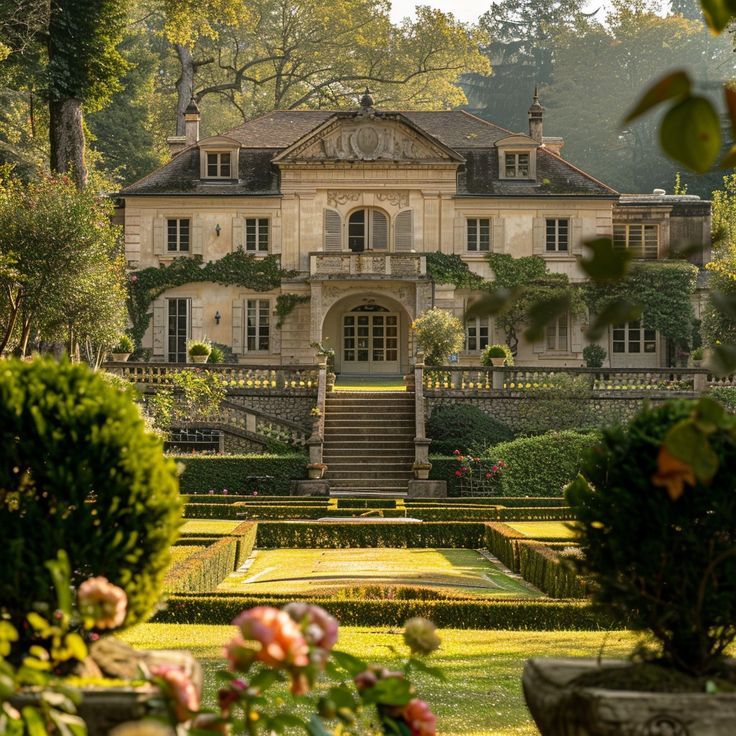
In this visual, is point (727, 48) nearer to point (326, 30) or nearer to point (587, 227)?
point (326, 30)

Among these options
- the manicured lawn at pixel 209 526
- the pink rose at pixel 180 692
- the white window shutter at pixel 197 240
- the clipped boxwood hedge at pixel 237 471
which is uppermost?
the white window shutter at pixel 197 240

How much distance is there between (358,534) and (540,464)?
29.5ft

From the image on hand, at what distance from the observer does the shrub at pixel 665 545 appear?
472 cm

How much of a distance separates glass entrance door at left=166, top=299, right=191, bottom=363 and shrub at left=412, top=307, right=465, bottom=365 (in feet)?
27.3

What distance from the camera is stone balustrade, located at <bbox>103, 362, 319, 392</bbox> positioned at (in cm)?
3069

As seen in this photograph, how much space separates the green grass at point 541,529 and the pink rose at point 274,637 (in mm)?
14085

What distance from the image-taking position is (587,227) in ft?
123

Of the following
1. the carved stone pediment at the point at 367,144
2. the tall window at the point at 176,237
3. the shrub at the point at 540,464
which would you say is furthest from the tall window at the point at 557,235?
the shrub at the point at 540,464

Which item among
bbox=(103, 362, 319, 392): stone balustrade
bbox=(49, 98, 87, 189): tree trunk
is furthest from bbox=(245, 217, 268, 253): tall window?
bbox=(49, 98, 87, 189): tree trunk

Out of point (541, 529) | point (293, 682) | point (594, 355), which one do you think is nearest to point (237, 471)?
point (541, 529)

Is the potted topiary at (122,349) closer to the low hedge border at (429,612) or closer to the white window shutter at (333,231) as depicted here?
the white window shutter at (333,231)

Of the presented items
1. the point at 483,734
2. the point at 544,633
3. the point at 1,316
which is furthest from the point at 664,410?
the point at 1,316

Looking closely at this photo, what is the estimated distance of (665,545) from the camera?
188 inches

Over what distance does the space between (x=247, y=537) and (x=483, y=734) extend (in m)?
11.5
